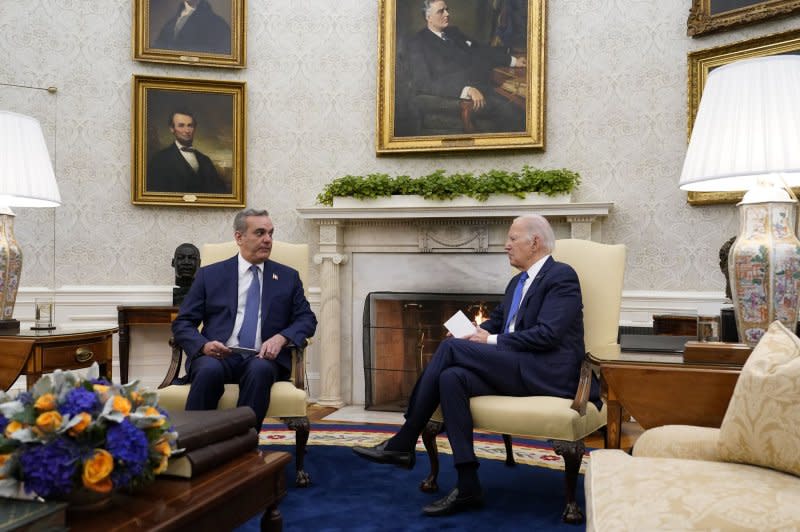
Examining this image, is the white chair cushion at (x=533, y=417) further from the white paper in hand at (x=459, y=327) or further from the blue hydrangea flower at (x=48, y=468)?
the blue hydrangea flower at (x=48, y=468)

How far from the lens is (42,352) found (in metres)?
3.49

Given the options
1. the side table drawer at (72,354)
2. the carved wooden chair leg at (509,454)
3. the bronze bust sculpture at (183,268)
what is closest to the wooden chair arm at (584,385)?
the carved wooden chair leg at (509,454)

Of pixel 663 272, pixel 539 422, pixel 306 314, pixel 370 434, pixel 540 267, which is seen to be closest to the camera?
pixel 539 422

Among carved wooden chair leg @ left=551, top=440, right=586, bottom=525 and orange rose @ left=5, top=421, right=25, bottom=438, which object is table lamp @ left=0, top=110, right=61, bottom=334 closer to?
orange rose @ left=5, top=421, right=25, bottom=438

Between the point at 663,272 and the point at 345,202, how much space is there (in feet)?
8.62

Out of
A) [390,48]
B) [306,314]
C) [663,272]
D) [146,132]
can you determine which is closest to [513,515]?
[306,314]

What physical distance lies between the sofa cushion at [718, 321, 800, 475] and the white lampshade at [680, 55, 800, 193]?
2.77ft

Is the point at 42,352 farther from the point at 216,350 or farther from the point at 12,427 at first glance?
the point at 12,427

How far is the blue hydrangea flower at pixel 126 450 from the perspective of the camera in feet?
5.29

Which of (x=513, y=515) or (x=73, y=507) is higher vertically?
(x=73, y=507)

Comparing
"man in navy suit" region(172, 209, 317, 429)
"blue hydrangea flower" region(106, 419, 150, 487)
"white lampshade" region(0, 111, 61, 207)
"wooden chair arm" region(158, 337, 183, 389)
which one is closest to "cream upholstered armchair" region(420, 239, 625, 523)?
"man in navy suit" region(172, 209, 317, 429)

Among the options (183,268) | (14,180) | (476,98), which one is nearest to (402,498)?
(14,180)

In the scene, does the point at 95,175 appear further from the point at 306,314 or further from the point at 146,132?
the point at 306,314

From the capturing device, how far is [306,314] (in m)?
4.02
